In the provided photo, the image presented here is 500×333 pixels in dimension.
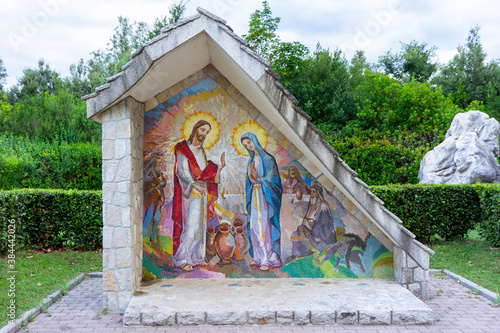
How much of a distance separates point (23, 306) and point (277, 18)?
21.0 m

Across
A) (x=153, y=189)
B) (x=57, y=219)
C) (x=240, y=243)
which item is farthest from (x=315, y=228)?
(x=57, y=219)

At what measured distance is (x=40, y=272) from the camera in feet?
25.4

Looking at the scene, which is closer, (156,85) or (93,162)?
(156,85)

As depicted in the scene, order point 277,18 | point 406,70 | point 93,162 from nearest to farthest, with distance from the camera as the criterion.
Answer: point 93,162, point 277,18, point 406,70

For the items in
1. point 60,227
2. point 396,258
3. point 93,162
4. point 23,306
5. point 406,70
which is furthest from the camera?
point 406,70

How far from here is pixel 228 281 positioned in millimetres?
6367

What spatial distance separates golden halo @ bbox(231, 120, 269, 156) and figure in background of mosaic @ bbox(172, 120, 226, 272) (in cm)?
47

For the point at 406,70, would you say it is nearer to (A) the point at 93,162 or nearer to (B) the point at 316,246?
(A) the point at 93,162

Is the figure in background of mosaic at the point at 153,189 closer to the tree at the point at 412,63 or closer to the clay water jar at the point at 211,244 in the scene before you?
the clay water jar at the point at 211,244

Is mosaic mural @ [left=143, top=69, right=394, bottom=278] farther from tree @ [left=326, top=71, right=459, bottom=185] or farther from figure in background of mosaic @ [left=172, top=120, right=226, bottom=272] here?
tree @ [left=326, top=71, right=459, bottom=185]

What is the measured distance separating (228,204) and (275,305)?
6.15ft

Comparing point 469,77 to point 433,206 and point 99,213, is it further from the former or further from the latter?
point 99,213

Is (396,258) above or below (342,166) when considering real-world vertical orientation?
below

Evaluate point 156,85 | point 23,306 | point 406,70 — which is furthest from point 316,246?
point 406,70
